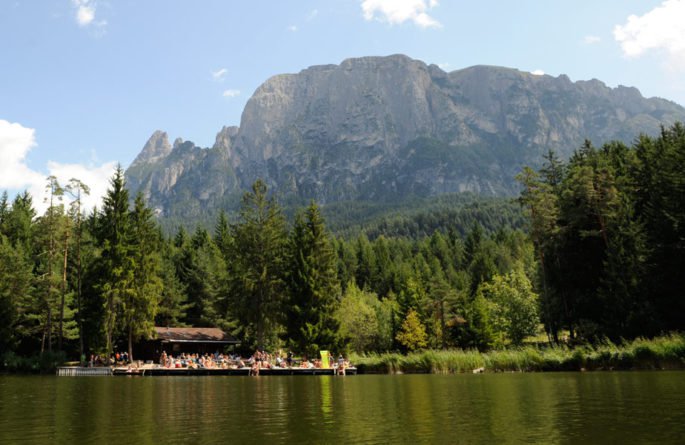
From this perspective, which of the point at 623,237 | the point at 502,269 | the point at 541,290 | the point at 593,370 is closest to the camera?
the point at 593,370

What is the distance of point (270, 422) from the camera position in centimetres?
1234

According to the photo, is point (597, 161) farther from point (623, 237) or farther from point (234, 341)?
point (234, 341)

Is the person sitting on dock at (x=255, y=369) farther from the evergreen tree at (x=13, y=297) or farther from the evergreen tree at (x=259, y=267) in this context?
the evergreen tree at (x=13, y=297)

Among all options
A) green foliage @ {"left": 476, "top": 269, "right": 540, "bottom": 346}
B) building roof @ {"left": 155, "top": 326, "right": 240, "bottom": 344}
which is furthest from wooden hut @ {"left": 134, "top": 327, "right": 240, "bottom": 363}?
green foliage @ {"left": 476, "top": 269, "right": 540, "bottom": 346}

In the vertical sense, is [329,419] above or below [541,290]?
below

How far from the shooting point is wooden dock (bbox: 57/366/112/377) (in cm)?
4225

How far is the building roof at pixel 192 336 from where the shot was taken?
54906 mm

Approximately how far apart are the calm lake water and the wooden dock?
2505 centimetres

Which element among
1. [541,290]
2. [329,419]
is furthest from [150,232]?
[329,419]

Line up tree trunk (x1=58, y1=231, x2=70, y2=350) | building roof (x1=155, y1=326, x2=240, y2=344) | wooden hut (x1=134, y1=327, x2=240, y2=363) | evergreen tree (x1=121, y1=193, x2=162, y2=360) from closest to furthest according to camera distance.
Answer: tree trunk (x1=58, y1=231, x2=70, y2=350), evergreen tree (x1=121, y1=193, x2=162, y2=360), building roof (x1=155, y1=326, x2=240, y2=344), wooden hut (x1=134, y1=327, x2=240, y2=363)

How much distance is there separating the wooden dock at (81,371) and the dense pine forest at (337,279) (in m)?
3.83

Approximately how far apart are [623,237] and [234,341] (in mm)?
40919

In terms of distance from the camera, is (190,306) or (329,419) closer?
(329,419)

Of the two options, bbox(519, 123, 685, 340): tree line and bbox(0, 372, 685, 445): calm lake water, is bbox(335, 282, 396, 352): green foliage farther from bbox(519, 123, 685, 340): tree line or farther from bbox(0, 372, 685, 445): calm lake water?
bbox(0, 372, 685, 445): calm lake water
